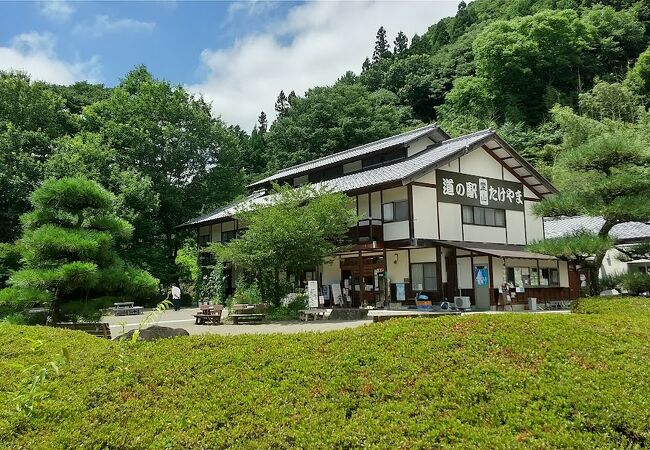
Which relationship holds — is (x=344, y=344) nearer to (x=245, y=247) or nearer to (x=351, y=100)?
(x=245, y=247)

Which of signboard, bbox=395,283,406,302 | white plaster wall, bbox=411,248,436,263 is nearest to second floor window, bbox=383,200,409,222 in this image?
white plaster wall, bbox=411,248,436,263

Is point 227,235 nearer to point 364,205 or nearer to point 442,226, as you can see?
point 364,205

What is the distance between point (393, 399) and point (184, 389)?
1924 millimetres

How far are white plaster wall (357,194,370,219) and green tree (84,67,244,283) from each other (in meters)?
15.0

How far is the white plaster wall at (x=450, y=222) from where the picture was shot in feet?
71.9

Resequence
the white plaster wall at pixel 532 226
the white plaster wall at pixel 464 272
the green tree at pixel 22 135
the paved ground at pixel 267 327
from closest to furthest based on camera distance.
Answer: the paved ground at pixel 267 327 < the white plaster wall at pixel 464 272 < the white plaster wall at pixel 532 226 < the green tree at pixel 22 135

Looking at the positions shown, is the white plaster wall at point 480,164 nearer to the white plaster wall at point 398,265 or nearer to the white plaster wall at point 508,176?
the white plaster wall at point 508,176

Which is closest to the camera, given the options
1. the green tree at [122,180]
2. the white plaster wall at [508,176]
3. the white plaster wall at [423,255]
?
the white plaster wall at [423,255]

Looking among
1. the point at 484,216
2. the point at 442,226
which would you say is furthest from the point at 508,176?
the point at 442,226

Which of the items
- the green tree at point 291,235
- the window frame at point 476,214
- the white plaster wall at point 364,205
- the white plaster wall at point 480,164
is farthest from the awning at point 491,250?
the green tree at point 291,235

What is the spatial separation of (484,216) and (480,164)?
2480mm

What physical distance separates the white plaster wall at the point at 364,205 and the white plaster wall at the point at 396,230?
1229 mm

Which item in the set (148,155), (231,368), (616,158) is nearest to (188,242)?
(148,155)

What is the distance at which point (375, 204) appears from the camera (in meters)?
22.3
